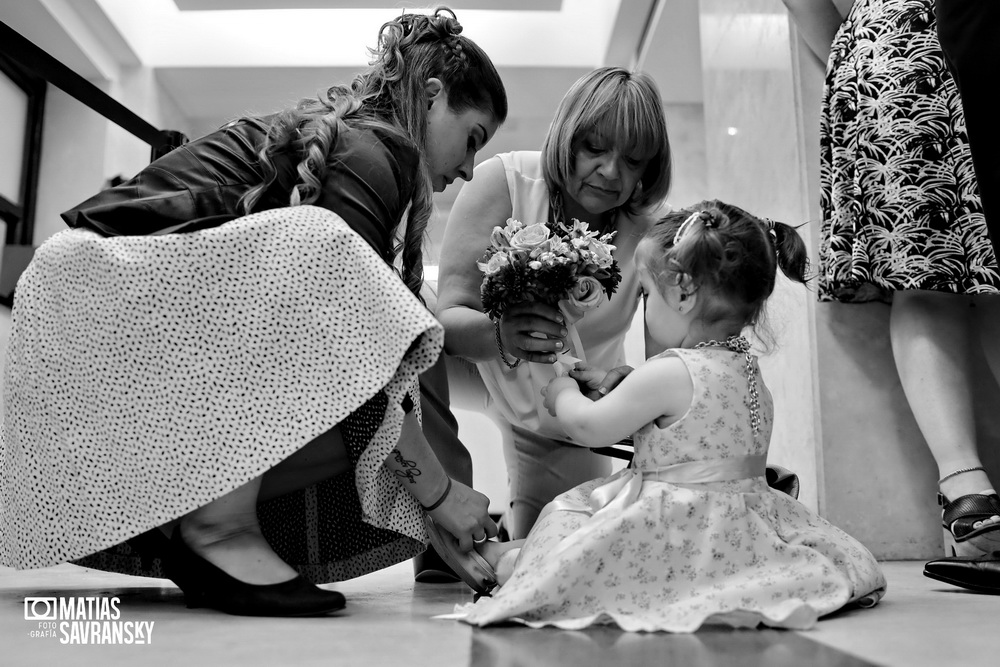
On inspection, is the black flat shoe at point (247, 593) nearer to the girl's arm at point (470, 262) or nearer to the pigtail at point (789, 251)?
the girl's arm at point (470, 262)

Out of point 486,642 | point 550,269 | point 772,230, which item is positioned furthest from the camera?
point 772,230

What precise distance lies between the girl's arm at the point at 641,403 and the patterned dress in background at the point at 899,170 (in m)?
1.05

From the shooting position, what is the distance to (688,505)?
1670 mm

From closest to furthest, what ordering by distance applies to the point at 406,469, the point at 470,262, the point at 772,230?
1. the point at 406,469
2. the point at 772,230
3. the point at 470,262

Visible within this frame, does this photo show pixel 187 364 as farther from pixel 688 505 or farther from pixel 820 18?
pixel 820 18

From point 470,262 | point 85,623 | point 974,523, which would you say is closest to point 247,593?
point 85,623

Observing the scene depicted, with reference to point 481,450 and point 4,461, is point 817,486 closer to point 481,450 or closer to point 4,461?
point 4,461

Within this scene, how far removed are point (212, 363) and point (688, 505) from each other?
33.1 inches

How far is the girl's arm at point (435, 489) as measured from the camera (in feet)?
5.66

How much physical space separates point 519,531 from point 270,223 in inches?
60.2

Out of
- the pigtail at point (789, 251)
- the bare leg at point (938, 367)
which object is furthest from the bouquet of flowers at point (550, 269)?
the bare leg at point (938, 367)

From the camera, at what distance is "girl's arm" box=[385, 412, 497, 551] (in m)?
1.72

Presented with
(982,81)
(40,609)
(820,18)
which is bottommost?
(40,609)

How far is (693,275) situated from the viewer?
72.9 inches
